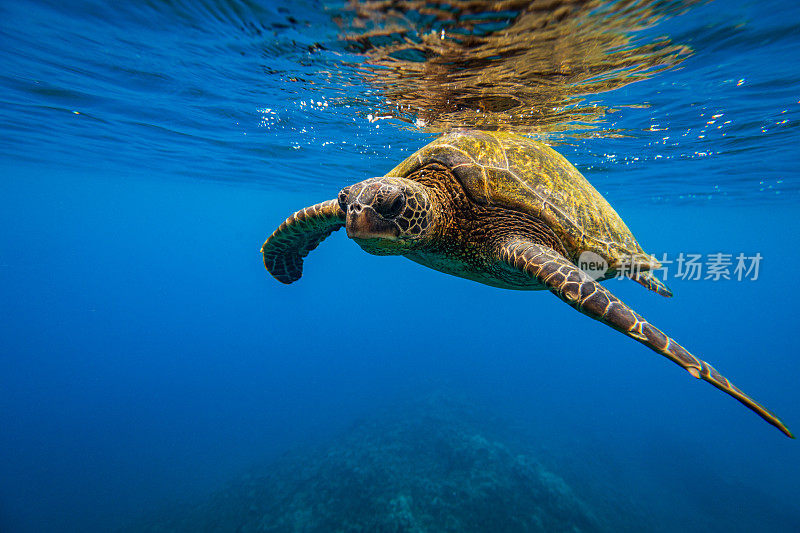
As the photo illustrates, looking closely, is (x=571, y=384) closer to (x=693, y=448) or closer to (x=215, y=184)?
(x=693, y=448)

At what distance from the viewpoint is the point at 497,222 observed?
410 centimetres

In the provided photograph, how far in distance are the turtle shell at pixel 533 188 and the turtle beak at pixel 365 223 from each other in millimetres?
1530

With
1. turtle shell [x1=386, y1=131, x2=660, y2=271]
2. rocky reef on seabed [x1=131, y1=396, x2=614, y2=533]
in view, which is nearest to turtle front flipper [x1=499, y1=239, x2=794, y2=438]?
turtle shell [x1=386, y1=131, x2=660, y2=271]

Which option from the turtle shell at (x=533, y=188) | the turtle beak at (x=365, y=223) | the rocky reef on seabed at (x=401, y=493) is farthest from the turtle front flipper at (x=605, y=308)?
the rocky reef on seabed at (x=401, y=493)

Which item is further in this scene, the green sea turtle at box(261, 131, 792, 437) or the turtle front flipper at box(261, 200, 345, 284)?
the turtle front flipper at box(261, 200, 345, 284)

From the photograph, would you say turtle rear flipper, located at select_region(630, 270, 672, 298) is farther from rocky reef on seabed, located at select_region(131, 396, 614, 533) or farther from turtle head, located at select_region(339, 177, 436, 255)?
rocky reef on seabed, located at select_region(131, 396, 614, 533)

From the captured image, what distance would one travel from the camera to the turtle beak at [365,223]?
118 inches

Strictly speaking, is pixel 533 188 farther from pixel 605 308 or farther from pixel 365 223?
pixel 365 223

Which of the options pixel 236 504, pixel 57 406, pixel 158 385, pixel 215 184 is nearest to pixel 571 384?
pixel 236 504

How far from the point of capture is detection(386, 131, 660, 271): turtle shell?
4.02 m

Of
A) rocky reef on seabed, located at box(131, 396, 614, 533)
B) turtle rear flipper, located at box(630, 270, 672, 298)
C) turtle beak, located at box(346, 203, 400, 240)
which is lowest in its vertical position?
rocky reef on seabed, located at box(131, 396, 614, 533)

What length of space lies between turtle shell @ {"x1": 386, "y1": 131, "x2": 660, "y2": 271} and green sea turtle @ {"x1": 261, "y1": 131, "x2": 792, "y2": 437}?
15 millimetres

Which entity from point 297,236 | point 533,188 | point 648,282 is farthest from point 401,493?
point 533,188

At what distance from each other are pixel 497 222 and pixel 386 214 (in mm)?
1671
